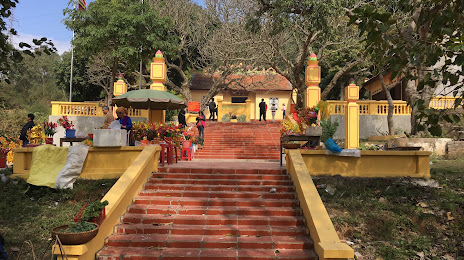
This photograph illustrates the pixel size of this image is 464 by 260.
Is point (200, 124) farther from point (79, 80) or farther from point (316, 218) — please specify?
point (79, 80)

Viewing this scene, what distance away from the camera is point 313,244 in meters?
5.28

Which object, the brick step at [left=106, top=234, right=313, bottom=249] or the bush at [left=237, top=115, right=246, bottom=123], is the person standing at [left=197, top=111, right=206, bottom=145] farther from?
the bush at [left=237, top=115, right=246, bottom=123]

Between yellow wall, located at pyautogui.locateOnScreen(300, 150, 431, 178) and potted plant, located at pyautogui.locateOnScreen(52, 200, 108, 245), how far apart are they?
15.1 ft

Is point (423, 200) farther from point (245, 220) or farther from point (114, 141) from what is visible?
point (114, 141)

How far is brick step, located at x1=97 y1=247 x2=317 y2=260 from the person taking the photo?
16.1 ft

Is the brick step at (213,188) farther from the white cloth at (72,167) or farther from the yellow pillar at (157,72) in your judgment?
the yellow pillar at (157,72)

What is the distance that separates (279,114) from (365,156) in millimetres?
20301

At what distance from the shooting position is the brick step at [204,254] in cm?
491

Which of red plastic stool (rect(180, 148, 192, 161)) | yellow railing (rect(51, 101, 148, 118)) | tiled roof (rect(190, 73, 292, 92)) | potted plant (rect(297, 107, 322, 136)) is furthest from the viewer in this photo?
tiled roof (rect(190, 73, 292, 92))

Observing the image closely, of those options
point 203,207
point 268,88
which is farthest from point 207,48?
point 203,207

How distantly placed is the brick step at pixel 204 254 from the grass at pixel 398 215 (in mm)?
1188

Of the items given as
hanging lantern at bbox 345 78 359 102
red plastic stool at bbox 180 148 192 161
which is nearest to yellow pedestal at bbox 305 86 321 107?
hanging lantern at bbox 345 78 359 102

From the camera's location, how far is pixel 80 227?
470 centimetres

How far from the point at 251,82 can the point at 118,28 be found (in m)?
13.1
